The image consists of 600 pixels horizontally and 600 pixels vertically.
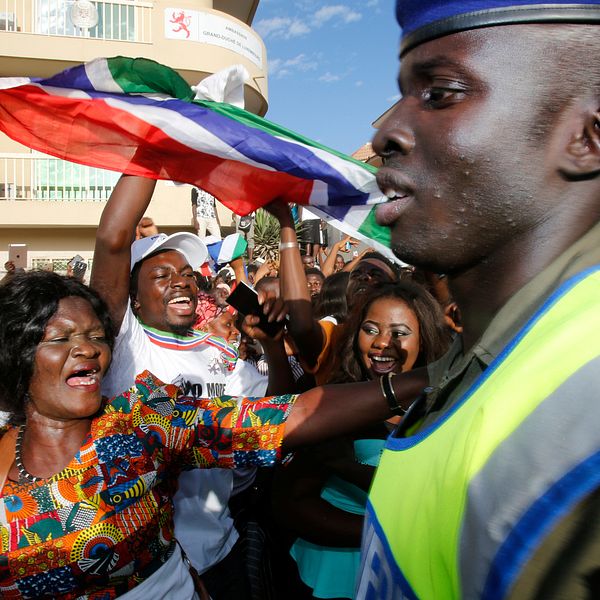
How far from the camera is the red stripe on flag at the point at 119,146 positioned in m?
2.59

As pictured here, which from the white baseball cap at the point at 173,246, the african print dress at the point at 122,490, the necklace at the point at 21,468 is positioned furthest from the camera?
the white baseball cap at the point at 173,246

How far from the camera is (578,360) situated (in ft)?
1.67

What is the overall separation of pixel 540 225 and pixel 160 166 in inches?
85.8

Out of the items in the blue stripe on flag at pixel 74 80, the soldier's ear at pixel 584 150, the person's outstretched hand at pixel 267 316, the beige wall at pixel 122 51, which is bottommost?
the person's outstretched hand at pixel 267 316

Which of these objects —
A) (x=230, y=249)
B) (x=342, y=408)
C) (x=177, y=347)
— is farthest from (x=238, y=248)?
(x=342, y=408)

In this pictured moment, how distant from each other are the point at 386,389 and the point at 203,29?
15824 mm

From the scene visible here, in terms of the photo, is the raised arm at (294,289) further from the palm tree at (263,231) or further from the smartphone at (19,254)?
the palm tree at (263,231)

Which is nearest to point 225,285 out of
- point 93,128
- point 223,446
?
point 93,128

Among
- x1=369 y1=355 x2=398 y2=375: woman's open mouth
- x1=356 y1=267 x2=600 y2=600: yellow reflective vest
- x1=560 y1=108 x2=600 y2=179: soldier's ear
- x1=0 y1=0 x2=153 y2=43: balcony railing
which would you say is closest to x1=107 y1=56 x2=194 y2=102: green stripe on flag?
x1=369 y1=355 x2=398 y2=375: woman's open mouth

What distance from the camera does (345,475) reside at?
8.00ft

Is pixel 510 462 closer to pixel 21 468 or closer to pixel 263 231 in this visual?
pixel 21 468

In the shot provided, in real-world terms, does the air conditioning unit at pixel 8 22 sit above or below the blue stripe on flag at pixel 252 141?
above

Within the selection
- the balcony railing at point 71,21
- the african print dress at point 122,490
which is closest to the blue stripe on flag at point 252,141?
the african print dress at point 122,490

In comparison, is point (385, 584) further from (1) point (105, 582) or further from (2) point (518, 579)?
(1) point (105, 582)
